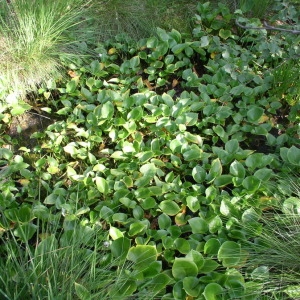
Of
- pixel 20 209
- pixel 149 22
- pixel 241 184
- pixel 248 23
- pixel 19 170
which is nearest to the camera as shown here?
pixel 20 209

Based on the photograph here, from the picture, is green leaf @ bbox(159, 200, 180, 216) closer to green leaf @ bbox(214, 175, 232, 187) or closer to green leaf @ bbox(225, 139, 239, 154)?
green leaf @ bbox(214, 175, 232, 187)

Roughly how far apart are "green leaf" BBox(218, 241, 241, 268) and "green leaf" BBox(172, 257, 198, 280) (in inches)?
5.0

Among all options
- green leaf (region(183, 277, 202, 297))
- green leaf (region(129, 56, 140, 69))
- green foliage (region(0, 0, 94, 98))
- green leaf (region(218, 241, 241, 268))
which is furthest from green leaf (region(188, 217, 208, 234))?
green foliage (region(0, 0, 94, 98))

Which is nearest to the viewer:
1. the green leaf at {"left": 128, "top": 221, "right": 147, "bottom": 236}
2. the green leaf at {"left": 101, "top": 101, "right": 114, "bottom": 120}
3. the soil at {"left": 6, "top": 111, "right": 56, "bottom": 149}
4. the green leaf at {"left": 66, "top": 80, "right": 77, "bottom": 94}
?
the green leaf at {"left": 128, "top": 221, "right": 147, "bottom": 236}

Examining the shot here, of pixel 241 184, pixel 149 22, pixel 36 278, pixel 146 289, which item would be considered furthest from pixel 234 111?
pixel 36 278

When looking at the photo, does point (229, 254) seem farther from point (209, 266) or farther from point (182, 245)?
point (182, 245)

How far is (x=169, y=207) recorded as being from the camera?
1.94 metres

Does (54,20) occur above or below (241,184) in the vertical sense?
above

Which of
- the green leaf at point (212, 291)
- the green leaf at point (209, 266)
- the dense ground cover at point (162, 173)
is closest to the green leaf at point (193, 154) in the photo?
the dense ground cover at point (162, 173)

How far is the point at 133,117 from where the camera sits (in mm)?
Answer: 2320

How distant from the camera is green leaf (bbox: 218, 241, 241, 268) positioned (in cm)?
171

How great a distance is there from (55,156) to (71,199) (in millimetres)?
364

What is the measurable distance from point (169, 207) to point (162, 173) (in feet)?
0.75

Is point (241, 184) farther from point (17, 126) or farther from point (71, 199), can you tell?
point (17, 126)
